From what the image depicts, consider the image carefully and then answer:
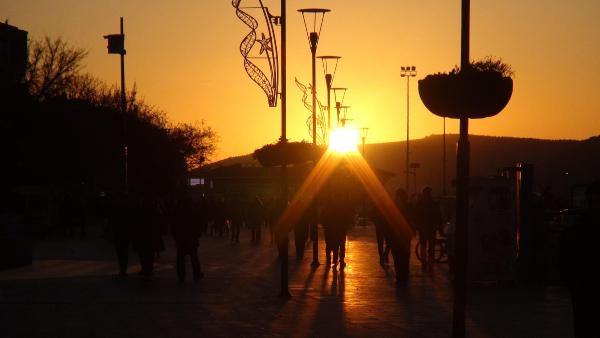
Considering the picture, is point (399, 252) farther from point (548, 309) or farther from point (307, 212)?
point (307, 212)

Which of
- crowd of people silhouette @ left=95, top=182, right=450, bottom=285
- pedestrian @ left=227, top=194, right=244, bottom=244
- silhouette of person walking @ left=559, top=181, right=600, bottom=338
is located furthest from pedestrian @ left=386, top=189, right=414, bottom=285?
pedestrian @ left=227, top=194, right=244, bottom=244

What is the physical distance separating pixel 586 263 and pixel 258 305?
941cm

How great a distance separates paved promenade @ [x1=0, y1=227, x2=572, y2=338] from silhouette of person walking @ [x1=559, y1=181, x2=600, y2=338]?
4.83 meters

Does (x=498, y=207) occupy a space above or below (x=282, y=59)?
below

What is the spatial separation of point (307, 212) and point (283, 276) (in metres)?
11.9

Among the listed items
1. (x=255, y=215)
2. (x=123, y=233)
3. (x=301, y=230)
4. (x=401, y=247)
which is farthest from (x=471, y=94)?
(x=255, y=215)

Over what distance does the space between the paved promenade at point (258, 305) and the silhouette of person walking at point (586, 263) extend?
4.83m

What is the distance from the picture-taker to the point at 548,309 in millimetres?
18922

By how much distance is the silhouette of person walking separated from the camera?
33.8 ft

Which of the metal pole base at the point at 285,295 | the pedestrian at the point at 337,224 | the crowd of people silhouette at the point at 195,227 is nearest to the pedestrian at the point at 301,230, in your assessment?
the crowd of people silhouette at the point at 195,227

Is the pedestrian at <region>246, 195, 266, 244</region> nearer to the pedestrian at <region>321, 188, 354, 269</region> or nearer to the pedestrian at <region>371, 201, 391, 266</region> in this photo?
the pedestrian at <region>371, 201, 391, 266</region>

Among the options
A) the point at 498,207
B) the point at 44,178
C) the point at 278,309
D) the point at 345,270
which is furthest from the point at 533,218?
the point at 44,178

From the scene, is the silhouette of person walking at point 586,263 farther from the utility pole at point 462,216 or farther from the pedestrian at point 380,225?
the pedestrian at point 380,225

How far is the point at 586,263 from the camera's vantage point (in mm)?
10328
